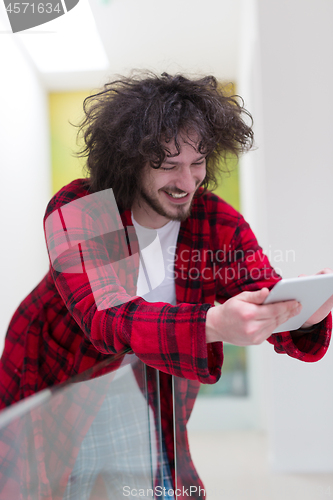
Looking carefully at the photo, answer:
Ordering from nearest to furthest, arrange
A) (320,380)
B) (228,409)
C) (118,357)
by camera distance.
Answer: (118,357)
(228,409)
(320,380)

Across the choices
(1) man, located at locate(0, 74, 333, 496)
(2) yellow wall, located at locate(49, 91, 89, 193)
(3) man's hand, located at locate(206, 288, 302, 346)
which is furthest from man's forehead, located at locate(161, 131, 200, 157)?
(2) yellow wall, located at locate(49, 91, 89, 193)

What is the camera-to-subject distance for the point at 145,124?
0.68 meters

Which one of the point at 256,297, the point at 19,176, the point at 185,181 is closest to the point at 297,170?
the point at 185,181

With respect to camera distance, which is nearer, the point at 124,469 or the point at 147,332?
the point at 147,332

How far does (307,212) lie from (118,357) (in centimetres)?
103

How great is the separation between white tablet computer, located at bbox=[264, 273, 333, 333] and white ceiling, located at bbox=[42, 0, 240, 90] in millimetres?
1433

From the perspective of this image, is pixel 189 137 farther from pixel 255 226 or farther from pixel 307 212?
pixel 255 226

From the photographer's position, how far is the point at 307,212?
140 centimetres

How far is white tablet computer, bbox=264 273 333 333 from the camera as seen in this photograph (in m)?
0.41

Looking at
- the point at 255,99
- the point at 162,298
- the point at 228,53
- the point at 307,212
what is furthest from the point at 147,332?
the point at 228,53

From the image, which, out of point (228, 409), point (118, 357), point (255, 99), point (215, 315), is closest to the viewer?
point (215, 315)

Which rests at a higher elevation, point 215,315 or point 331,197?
point 331,197

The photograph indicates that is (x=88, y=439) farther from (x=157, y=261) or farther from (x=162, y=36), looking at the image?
(x=162, y=36)

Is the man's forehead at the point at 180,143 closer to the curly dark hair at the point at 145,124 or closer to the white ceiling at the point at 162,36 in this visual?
the curly dark hair at the point at 145,124
